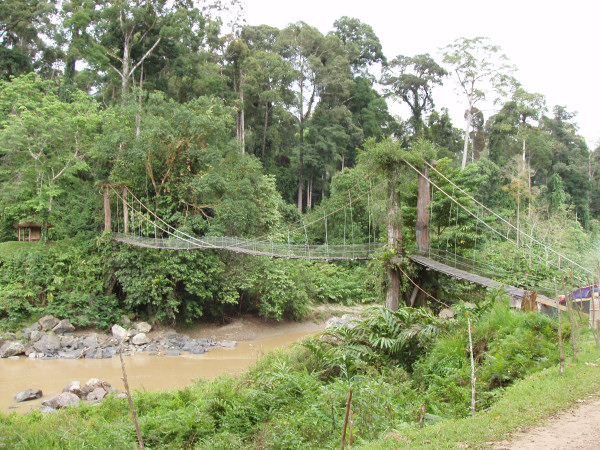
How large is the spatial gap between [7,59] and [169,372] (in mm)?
12719

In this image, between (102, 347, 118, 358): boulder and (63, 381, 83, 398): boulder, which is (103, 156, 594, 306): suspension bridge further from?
(63, 381, 83, 398): boulder

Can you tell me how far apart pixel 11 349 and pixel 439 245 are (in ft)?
28.9

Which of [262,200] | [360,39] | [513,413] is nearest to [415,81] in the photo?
[360,39]

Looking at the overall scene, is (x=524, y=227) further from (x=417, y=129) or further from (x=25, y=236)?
(x=25, y=236)

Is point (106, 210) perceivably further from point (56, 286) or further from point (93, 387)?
point (93, 387)

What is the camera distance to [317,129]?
19219 mm

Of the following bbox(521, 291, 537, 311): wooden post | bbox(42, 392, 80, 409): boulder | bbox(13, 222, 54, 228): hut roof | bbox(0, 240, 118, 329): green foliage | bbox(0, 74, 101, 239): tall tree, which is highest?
bbox(0, 74, 101, 239): tall tree

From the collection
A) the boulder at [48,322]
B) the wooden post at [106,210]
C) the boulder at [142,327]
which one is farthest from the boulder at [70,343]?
the wooden post at [106,210]

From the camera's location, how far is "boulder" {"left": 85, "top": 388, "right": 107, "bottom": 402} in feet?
21.9

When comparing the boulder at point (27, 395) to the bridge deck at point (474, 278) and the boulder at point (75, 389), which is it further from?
the bridge deck at point (474, 278)

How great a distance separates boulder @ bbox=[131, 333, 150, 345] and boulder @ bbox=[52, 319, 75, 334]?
1.43m

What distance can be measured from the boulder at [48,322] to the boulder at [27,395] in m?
3.70

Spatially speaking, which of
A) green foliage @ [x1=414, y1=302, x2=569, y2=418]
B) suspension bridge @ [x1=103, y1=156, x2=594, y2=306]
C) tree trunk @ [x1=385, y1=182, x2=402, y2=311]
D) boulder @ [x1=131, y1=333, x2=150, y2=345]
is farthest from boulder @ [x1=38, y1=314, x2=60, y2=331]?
green foliage @ [x1=414, y1=302, x2=569, y2=418]

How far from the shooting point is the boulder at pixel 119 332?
10.6m
